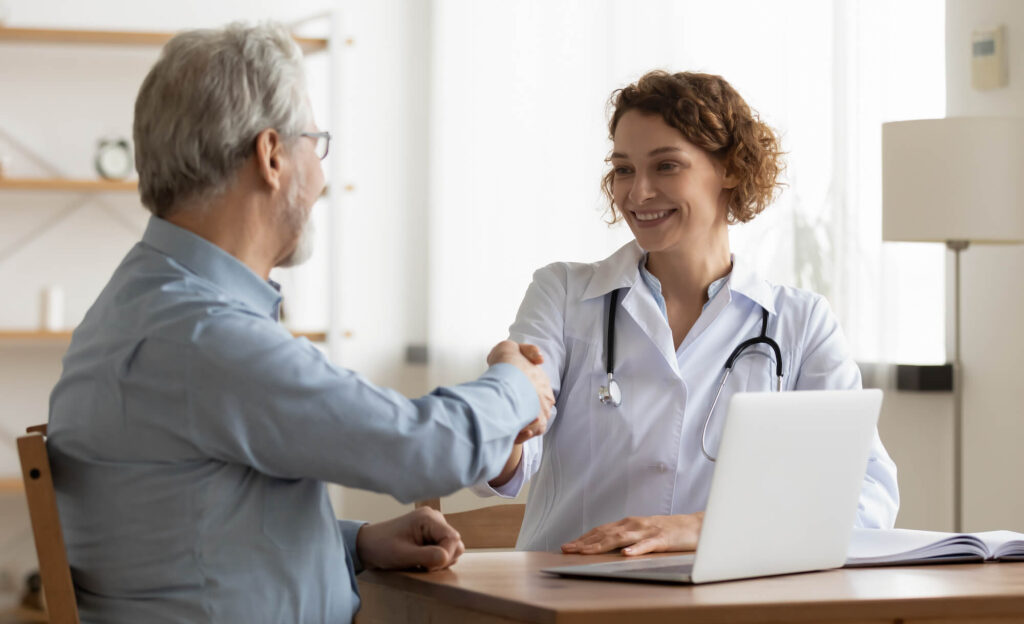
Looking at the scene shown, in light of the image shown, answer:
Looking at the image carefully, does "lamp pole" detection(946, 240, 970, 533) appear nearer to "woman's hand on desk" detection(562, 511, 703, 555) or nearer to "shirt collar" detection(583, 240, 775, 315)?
"shirt collar" detection(583, 240, 775, 315)

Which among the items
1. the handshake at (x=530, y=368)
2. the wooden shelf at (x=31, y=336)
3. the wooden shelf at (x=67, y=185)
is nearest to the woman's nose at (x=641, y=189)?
the handshake at (x=530, y=368)

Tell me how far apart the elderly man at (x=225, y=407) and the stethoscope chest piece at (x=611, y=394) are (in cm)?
61

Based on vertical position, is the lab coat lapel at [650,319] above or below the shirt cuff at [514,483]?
above

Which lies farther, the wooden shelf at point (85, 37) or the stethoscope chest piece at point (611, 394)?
the wooden shelf at point (85, 37)

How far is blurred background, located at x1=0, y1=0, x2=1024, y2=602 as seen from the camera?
3.29 meters

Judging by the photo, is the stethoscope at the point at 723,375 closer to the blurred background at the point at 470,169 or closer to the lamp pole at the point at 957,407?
the lamp pole at the point at 957,407

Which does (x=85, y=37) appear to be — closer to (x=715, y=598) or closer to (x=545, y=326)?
(x=545, y=326)

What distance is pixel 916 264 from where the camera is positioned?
327 cm

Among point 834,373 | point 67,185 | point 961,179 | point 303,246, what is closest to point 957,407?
point 961,179

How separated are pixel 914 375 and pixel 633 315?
154cm

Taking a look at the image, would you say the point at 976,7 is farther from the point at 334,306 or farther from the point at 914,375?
the point at 334,306

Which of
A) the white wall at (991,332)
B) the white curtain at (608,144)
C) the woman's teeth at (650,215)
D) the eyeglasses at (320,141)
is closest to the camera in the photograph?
the eyeglasses at (320,141)

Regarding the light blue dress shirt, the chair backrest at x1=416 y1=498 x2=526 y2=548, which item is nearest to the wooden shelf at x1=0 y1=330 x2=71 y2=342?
the chair backrest at x1=416 y1=498 x2=526 y2=548

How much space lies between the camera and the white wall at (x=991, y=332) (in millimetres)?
3078
